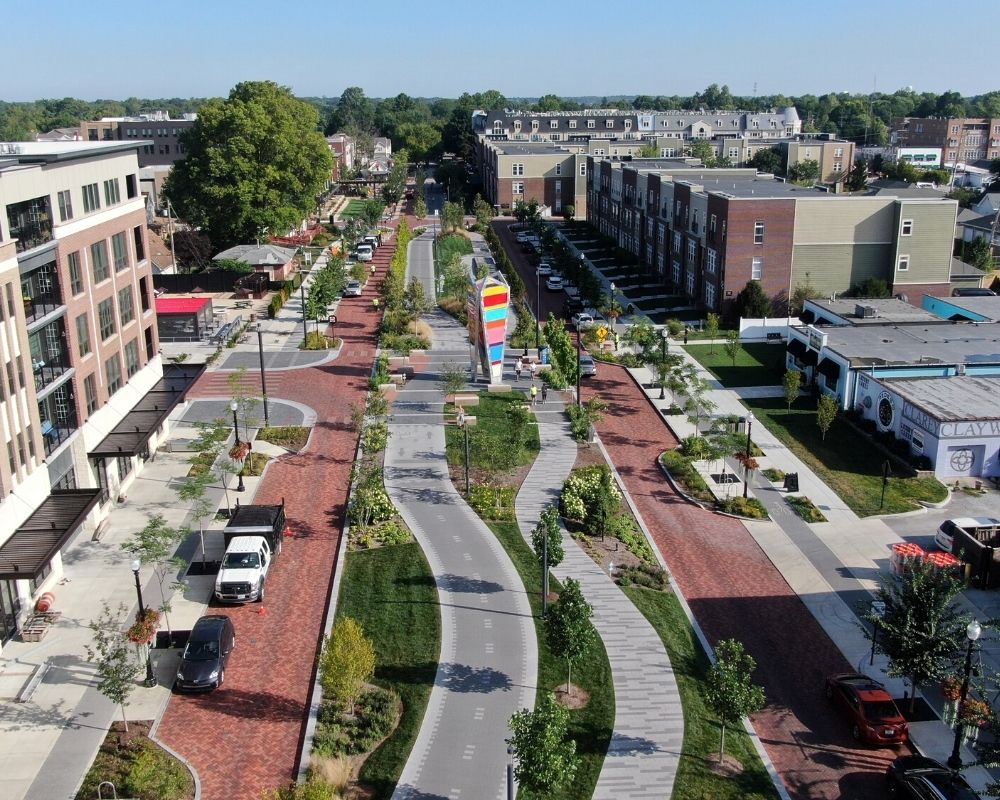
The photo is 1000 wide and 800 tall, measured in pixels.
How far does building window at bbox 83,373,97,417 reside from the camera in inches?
1188

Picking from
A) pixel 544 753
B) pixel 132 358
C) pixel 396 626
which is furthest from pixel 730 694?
pixel 132 358

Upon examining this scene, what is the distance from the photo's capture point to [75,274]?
97.3ft

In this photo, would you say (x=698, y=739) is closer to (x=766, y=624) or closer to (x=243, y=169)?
(x=766, y=624)

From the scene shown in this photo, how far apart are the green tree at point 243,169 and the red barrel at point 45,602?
4679 cm

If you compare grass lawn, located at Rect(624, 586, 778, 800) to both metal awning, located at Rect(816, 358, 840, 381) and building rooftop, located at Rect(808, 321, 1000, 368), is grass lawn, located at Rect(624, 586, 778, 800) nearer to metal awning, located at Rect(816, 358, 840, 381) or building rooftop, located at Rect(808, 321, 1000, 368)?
metal awning, located at Rect(816, 358, 840, 381)

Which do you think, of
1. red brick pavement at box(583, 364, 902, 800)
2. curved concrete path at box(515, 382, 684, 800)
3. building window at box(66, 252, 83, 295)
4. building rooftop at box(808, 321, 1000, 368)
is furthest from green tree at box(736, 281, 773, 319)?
building window at box(66, 252, 83, 295)

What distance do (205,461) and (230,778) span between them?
17.6m

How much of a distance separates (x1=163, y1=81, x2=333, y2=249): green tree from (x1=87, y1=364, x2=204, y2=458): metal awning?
104 feet

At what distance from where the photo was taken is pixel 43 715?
2005 cm

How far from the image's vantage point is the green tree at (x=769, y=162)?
115500mm

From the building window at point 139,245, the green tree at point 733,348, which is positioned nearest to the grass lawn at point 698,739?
the building window at point 139,245

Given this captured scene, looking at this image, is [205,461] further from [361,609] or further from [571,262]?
[571,262]

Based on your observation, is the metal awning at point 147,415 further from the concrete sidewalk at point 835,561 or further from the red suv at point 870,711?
the red suv at point 870,711

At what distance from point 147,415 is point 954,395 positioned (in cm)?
3028
